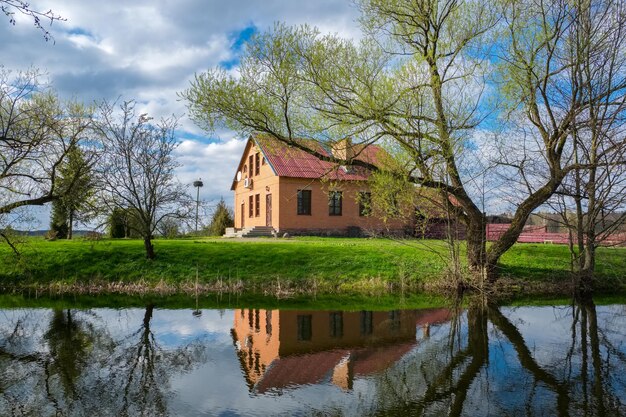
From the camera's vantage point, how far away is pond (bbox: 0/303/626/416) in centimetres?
550

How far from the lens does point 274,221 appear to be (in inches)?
1168

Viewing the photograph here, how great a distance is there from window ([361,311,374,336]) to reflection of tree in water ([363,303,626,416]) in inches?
50.3

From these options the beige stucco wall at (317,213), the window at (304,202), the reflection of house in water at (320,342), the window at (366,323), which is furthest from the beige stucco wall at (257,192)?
the reflection of house in water at (320,342)

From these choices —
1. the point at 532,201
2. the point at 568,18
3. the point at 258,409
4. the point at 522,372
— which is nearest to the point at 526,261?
the point at 532,201

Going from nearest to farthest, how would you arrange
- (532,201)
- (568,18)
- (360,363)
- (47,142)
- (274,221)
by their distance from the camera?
(360,363)
(47,142)
(568,18)
(532,201)
(274,221)

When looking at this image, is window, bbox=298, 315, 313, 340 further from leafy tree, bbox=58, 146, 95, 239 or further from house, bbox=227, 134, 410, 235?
house, bbox=227, 134, 410, 235

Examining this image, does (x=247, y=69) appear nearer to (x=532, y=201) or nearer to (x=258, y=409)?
(x=532, y=201)

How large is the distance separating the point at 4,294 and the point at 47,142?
5.79m

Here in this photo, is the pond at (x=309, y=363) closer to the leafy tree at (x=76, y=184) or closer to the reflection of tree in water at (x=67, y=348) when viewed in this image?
the reflection of tree in water at (x=67, y=348)

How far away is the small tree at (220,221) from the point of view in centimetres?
3587

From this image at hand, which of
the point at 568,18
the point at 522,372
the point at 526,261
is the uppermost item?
the point at 568,18

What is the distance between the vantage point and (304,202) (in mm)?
30016

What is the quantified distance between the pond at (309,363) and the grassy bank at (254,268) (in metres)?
3.98

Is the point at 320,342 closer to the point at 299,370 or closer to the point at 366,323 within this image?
the point at 299,370
